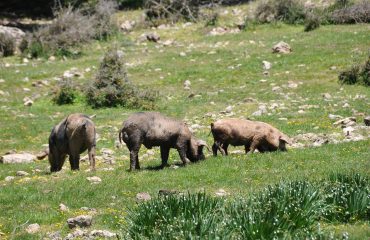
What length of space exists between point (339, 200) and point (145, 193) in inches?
167

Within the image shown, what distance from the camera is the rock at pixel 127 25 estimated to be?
41062mm

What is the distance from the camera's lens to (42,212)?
1296cm

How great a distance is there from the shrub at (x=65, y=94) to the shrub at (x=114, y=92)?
2.81ft

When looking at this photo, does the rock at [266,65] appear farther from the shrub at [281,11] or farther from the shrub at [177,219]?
the shrub at [177,219]

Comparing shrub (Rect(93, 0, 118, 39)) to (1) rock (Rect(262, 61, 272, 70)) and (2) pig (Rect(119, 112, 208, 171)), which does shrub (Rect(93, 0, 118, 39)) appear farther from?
(2) pig (Rect(119, 112, 208, 171))

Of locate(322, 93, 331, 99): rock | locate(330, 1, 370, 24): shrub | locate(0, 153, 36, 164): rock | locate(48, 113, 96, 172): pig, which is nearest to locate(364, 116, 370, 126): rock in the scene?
locate(322, 93, 331, 99): rock

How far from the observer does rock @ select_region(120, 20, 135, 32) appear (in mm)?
41062

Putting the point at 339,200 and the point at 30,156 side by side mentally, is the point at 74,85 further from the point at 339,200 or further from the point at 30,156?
the point at 339,200

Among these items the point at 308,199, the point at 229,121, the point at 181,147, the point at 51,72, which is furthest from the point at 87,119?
the point at 51,72

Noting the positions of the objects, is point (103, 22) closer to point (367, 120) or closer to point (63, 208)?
point (367, 120)

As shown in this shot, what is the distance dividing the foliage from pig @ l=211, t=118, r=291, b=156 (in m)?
9.84

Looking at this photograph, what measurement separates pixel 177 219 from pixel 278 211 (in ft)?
4.81

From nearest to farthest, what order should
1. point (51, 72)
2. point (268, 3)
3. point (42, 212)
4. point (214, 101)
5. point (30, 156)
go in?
point (42, 212) < point (30, 156) < point (214, 101) < point (51, 72) < point (268, 3)

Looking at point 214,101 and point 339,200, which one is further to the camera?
point 214,101
